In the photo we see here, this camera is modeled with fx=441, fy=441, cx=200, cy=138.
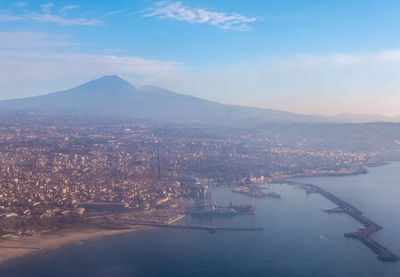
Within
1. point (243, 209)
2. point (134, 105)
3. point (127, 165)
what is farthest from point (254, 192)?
point (134, 105)

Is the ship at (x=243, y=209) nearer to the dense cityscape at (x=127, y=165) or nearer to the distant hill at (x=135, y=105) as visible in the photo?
the dense cityscape at (x=127, y=165)

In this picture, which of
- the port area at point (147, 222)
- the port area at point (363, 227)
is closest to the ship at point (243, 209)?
Answer: the port area at point (147, 222)

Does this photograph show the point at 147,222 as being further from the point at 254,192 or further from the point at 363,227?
the point at 363,227

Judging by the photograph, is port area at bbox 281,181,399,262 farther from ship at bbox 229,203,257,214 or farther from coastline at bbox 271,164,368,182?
coastline at bbox 271,164,368,182

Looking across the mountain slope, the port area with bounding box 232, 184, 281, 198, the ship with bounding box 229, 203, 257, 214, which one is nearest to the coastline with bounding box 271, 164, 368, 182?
the port area with bounding box 232, 184, 281, 198

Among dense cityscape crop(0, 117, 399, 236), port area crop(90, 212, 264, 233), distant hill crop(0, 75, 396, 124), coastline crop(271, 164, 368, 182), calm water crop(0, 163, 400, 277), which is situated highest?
distant hill crop(0, 75, 396, 124)

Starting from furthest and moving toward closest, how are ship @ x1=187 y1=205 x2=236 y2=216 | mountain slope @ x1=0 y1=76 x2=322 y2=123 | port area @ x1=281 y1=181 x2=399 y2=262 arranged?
mountain slope @ x1=0 y1=76 x2=322 y2=123
ship @ x1=187 y1=205 x2=236 y2=216
port area @ x1=281 y1=181 x2=399 y2=262

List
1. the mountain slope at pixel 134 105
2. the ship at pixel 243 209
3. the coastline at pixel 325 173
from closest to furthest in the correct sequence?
the ship at pixel 243 209 → the coastline at pixel 325 173 → the mountain slope at pixel 134 105
